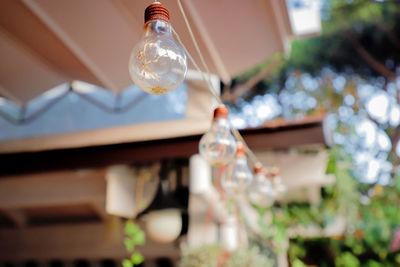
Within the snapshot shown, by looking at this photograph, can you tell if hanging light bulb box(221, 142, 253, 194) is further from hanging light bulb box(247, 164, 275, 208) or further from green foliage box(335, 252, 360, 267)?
green foliage box(335, 252, 360, 267)

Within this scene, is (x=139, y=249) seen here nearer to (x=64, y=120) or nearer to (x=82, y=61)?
(x=64, y=120)

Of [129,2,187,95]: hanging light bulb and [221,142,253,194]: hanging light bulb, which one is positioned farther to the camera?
[221,142,253,194]: hanging light bulb

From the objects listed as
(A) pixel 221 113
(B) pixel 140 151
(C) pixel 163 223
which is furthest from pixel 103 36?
(A) pixel 221 113

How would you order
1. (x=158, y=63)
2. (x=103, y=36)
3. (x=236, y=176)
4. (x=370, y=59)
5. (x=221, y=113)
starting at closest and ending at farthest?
(x=158, y=63) < (x=221, y=113) < (x=236, y=176) < (x=103, y=36) < (x=370, y=59)

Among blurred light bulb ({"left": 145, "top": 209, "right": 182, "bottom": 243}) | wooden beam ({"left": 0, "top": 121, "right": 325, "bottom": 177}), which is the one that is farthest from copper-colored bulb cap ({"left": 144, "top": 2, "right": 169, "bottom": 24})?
blurred light bulb ({"left": 145, "top": 209, "right": 182, "bottom": 243})

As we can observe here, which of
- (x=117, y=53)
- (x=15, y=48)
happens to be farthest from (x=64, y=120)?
(x=117, y=53)

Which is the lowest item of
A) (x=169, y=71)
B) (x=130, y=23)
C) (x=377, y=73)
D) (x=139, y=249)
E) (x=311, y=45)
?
(x=139, y=249)

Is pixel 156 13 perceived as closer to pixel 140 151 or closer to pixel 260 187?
pixel 260 187
